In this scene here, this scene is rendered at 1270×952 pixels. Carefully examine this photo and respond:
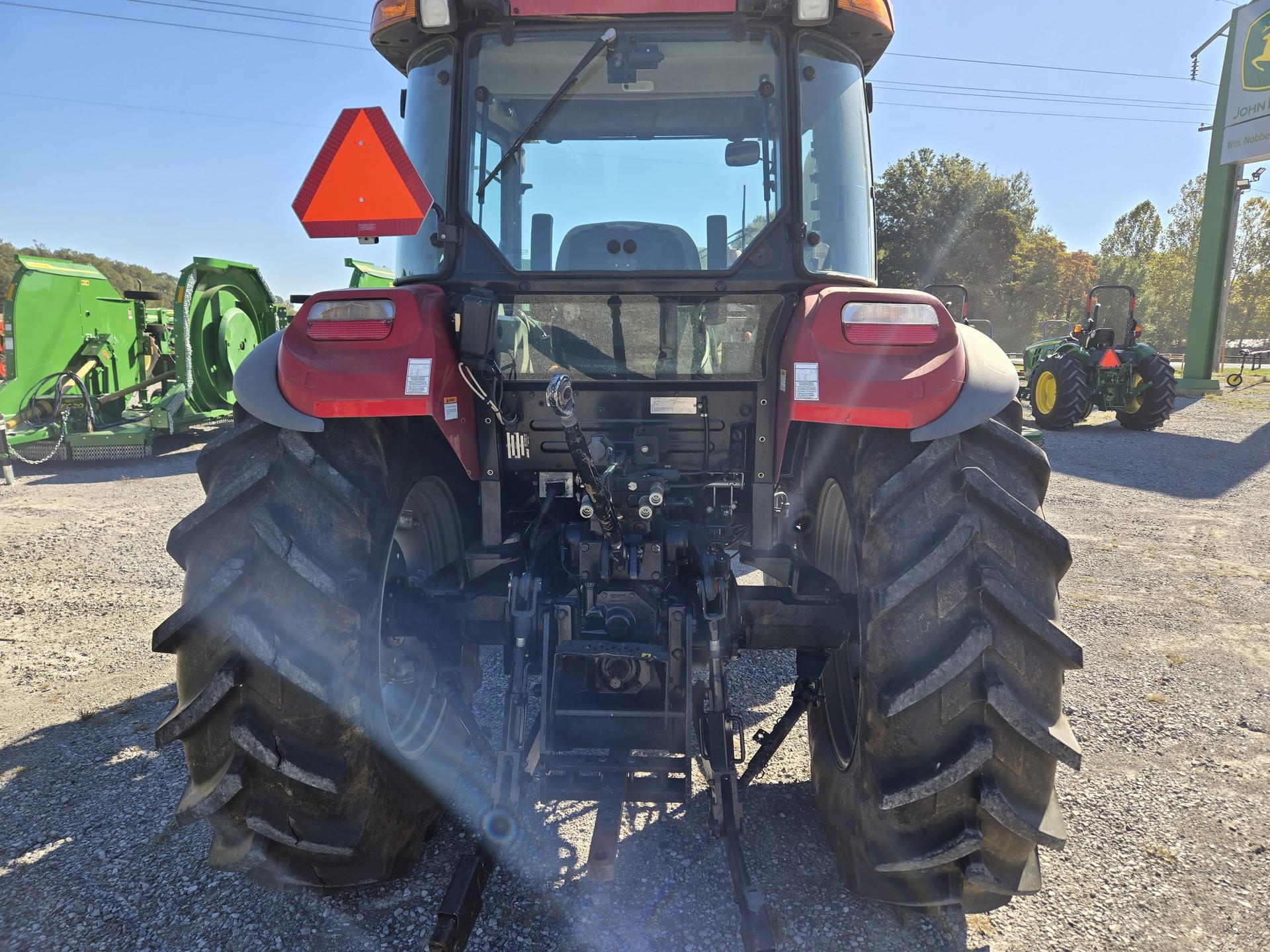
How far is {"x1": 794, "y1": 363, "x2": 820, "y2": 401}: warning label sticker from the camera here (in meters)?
2.07

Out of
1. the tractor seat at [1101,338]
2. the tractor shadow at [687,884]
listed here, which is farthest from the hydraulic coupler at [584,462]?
the tractor seat at [1101,338]

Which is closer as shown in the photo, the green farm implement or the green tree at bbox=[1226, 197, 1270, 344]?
the green farm implement

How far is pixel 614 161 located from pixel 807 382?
97cm

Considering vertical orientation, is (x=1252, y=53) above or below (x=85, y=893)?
above

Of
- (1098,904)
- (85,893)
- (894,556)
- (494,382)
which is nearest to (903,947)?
(1098,904)

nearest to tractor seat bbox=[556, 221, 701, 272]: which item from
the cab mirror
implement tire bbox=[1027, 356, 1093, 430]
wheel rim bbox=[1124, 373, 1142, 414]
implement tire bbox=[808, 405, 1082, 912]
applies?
the cab mirror

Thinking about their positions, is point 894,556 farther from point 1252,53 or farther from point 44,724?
point 1252,53

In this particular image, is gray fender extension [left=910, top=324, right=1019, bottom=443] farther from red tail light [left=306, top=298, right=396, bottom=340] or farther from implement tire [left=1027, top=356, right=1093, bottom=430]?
implement tire [left=1027, top=356, right=1093, bottom=430]

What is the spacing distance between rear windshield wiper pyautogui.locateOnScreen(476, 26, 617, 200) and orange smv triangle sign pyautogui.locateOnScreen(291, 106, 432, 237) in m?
0.20

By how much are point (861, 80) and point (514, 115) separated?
1144 mm

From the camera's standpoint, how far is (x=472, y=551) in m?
2.51

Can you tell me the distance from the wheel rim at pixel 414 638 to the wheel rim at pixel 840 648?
4.15 feet

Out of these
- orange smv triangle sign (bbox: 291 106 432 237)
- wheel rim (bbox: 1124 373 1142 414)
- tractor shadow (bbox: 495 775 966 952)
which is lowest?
tractor shadow (bbox: 495 775 966 952)

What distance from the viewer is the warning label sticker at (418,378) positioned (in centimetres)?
207
